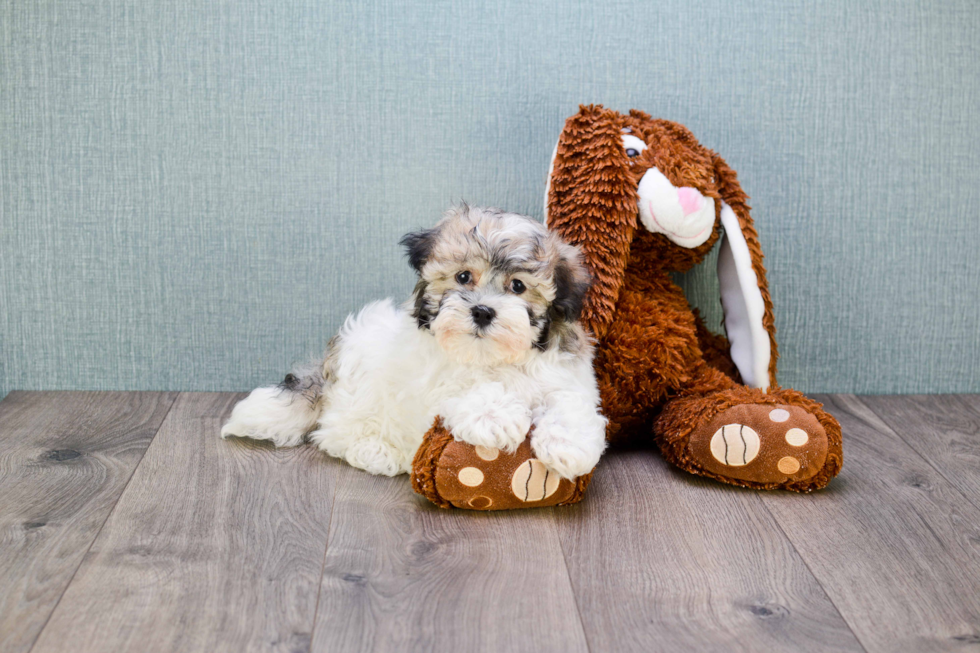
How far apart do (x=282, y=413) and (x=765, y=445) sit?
3.49ft

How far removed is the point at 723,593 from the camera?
137 centimetres

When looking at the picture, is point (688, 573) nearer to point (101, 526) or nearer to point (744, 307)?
point (744, 307)

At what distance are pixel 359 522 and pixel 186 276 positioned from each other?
99cm

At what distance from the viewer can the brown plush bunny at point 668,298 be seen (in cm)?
177

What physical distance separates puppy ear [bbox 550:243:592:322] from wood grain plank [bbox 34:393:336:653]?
594 mm

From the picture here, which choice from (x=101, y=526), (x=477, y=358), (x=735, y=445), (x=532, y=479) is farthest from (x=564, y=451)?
(x=101, y=526)

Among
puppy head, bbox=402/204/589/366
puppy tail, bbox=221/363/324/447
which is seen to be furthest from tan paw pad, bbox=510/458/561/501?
puppy tail, bbox=221/363/324/447

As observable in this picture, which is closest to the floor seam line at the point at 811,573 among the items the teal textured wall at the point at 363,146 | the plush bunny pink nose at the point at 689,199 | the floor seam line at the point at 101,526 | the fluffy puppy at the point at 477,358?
the fluffy puppy at the point at 477,358

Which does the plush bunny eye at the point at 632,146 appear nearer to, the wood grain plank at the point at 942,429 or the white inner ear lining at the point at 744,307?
the white inner ear lining at the point at 744,307

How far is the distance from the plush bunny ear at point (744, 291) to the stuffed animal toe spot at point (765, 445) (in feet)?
0.78

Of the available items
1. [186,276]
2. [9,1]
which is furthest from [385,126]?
[9,1]

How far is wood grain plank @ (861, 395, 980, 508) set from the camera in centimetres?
190

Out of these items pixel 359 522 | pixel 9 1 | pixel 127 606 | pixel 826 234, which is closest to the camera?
pixel 127 606

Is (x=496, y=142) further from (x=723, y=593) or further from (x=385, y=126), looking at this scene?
(x=723, y=593)
